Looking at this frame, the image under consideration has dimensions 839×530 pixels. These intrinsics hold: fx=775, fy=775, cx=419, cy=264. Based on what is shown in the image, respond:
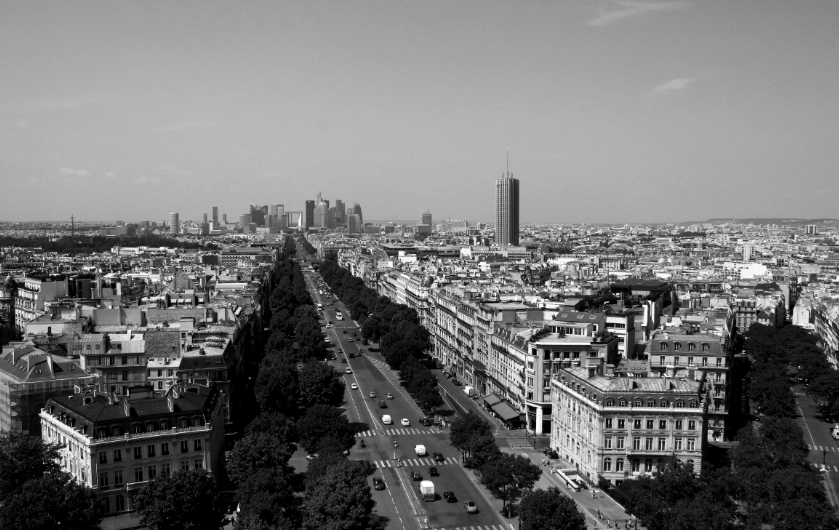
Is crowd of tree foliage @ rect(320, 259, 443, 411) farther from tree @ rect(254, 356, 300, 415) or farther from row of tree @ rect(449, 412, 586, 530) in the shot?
row of tree @ rect(449, 412, 586, 530)

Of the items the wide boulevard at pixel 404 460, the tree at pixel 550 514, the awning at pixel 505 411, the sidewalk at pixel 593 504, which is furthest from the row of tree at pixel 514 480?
the awning at pixel 505 411

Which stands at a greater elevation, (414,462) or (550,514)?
(550,514)

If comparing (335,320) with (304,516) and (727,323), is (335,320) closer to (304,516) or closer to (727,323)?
(727,323)

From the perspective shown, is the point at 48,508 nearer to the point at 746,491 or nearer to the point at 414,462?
the point at 414,462

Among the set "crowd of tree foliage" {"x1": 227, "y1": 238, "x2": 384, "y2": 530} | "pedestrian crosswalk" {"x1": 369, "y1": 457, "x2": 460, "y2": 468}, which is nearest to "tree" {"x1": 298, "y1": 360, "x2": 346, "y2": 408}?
"crowd of tree foliage" {"x1": 227, "y1": 238, "x2": 384, "y2": 530}

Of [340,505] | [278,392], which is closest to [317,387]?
[278,392]

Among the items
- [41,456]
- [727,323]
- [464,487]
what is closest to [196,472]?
[41,456]

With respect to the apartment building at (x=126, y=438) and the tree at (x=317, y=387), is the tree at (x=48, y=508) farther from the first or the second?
the tree at (x=317, y=387)
